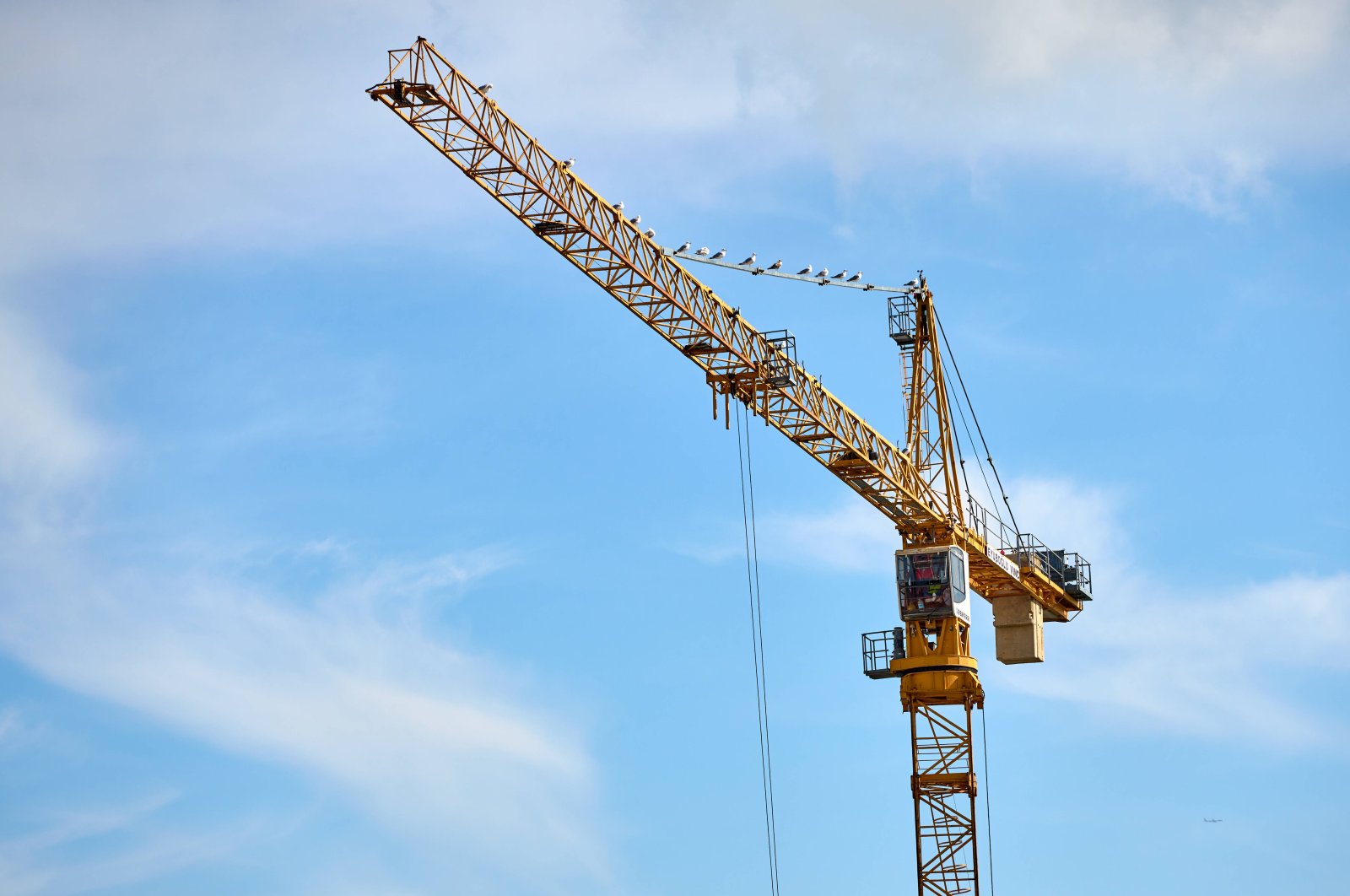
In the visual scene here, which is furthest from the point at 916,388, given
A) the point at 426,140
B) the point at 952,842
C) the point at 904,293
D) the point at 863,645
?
the point at 426,140

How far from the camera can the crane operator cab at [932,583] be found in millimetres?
98688

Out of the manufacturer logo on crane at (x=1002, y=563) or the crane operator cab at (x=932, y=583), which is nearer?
the crane operator cab at (x=932, y=583)

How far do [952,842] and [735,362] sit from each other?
25.0 m

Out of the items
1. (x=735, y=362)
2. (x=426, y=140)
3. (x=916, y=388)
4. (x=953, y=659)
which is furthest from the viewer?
(x=916, y=388)

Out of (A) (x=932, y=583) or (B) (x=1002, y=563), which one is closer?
(A) (x=932, y=583)

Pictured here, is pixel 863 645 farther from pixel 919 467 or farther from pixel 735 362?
pixel 735 362

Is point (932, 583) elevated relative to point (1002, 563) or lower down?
Answer: lower down

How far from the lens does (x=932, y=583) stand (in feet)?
325

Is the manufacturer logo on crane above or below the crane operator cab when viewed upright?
above

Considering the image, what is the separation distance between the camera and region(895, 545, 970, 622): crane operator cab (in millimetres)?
98688

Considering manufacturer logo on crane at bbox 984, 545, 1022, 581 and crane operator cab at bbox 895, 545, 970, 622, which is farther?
manufacturer logo on crane at bbox 984, 545, 1022, 581

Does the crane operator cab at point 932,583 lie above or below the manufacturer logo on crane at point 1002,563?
below

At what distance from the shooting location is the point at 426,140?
8469 cm

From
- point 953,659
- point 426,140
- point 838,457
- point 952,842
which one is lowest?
point 952,842
